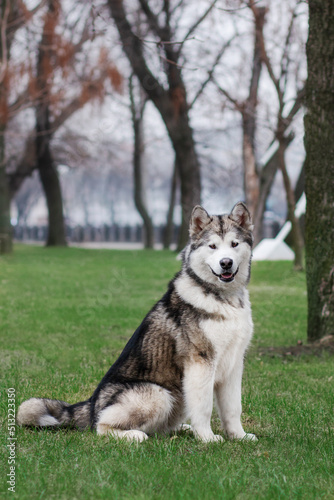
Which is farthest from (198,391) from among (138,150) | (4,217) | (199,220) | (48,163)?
(138,150)

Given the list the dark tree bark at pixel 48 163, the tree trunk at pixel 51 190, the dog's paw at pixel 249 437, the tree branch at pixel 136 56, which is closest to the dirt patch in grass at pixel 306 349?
the dog's paw at pixel 249 437

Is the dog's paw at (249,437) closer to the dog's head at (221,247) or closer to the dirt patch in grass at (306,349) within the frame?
the dog's head at (221,247)

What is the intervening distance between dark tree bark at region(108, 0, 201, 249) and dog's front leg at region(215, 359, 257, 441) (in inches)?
733

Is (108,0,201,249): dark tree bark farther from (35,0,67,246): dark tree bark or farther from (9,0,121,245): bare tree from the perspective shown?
(35,0,67,246): dark tree bark

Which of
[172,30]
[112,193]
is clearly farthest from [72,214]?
[172,30]

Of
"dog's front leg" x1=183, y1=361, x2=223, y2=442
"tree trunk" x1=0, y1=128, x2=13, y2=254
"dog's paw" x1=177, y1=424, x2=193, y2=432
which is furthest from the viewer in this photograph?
"tree trunk" x1=0, y1=128, x2=13, y2=254

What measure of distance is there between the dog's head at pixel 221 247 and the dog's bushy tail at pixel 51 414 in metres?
1.39

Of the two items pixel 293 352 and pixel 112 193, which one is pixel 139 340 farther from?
pixel 112 193

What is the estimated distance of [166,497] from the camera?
3.61 m

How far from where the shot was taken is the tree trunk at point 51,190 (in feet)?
101

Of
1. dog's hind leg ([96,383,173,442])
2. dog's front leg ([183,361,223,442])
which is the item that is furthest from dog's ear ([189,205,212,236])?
dog's hind leg ([96,383,173,442])

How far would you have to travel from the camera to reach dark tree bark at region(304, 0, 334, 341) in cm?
813

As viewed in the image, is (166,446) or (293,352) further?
(293,352)

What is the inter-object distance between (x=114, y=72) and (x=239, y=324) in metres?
18.0
